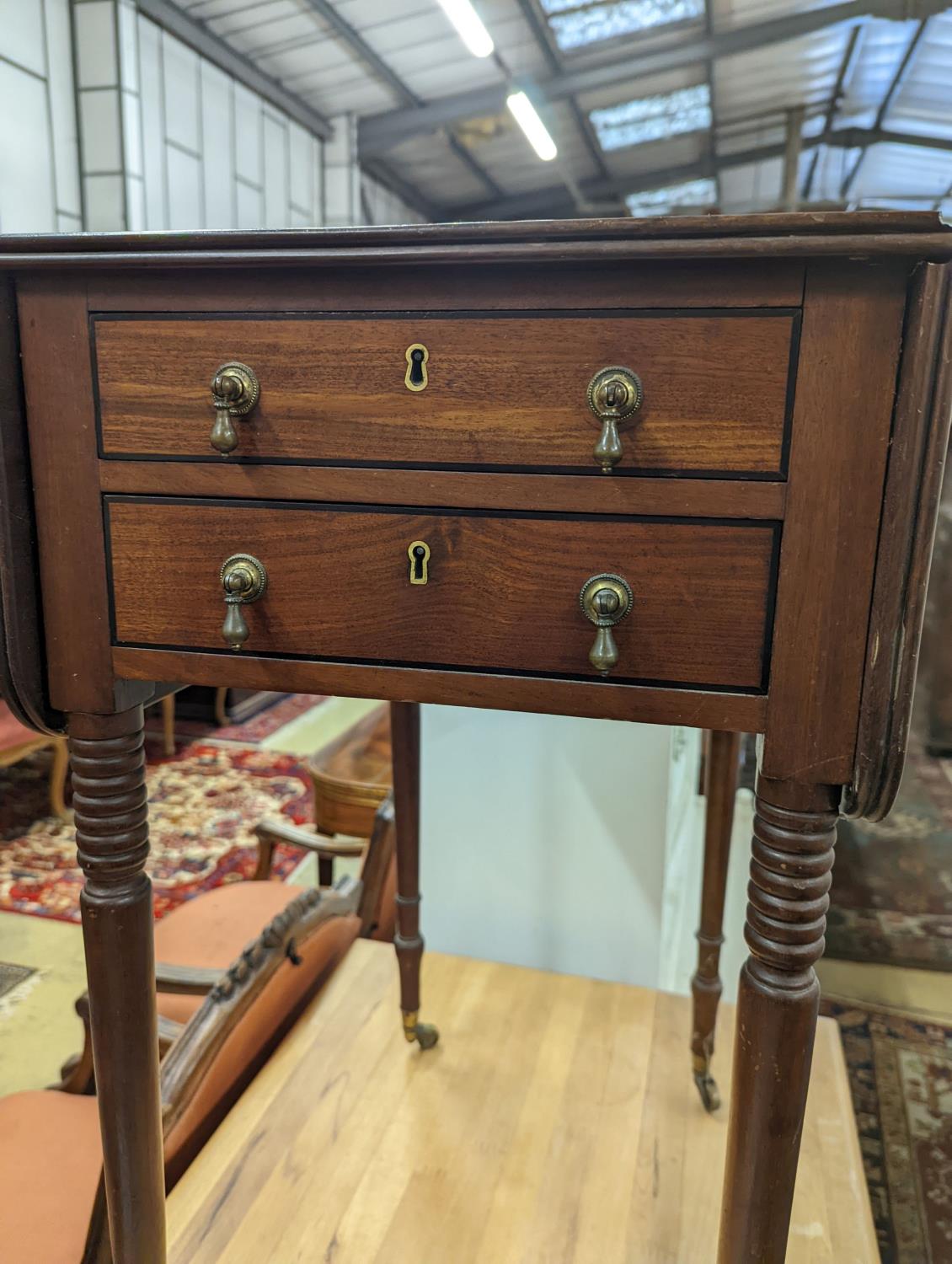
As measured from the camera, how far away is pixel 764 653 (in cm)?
53

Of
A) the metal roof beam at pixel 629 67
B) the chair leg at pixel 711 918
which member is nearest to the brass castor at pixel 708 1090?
the chair leg at pixel 711 918

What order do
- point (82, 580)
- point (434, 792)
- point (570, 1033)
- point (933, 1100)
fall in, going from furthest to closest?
1. point (434, 792)
2. point (933, 1100)
3. point (570, 1033)
4. point (82, 580)

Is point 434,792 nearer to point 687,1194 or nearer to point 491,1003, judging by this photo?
point 491,1003

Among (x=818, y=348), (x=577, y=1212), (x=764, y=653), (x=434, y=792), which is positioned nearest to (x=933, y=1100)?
(x=577, y=1212)

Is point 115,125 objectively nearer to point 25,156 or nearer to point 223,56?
point 25,156

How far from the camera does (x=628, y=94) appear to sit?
14.4 ft

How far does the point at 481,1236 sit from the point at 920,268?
0.88m

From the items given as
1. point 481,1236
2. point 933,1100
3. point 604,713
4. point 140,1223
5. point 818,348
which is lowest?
point 933,1100

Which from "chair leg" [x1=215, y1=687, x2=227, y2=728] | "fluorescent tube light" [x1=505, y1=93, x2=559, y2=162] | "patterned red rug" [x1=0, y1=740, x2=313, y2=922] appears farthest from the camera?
"fluorescent tube light" [x1=505, y1=93, x2=559, y2=162]

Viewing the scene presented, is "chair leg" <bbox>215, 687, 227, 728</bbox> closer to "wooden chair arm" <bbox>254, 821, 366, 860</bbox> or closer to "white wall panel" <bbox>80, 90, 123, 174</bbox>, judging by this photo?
"white wall panel" <bbox>80, 90, 123, 174</bbox>

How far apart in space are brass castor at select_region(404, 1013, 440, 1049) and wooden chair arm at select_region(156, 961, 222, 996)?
26 centimetres

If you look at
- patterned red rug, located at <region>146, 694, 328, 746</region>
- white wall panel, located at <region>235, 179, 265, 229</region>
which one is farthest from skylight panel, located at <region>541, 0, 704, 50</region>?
patterned red rug, located at <region>146, 694, 328, 746</region>

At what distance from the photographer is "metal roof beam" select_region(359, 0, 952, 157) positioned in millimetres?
3736

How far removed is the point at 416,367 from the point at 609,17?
385 cm
